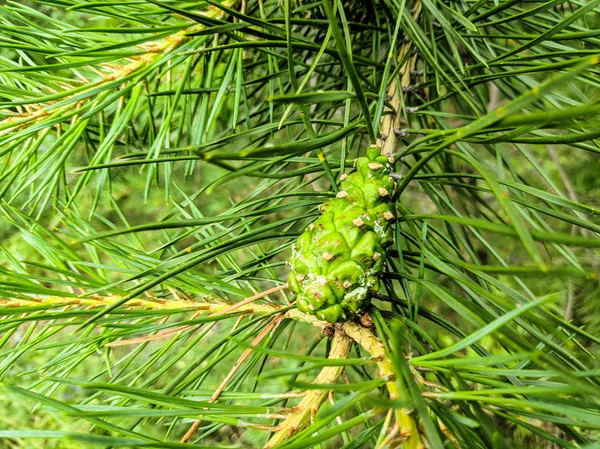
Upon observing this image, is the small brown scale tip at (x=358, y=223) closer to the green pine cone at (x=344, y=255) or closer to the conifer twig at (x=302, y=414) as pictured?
the green pine cone at (x=344, y=255)

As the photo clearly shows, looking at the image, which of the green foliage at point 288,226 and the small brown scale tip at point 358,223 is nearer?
the green foliage at point 288,226

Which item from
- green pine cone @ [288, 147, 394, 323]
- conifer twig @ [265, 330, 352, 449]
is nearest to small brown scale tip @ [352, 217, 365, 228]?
green pine cone @ [288, 147, 394, 323]

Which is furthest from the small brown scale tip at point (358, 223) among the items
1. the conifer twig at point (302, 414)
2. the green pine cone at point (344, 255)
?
the conifer twig at point (302, 414)

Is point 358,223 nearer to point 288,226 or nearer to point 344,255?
point 344,255

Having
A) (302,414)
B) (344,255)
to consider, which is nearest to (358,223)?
(344,255)

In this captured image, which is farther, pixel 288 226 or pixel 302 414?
pixel 288 226

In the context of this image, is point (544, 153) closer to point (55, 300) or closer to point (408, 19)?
point (408, 19)

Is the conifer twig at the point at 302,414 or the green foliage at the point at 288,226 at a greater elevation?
the green foliage at the point at 288,226

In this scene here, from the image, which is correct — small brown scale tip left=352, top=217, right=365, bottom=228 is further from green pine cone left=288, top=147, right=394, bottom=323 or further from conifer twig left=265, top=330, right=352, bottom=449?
conifer twig left=265, top=330, right=352, bottom=449

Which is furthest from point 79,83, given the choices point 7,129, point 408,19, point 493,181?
point 493,181
